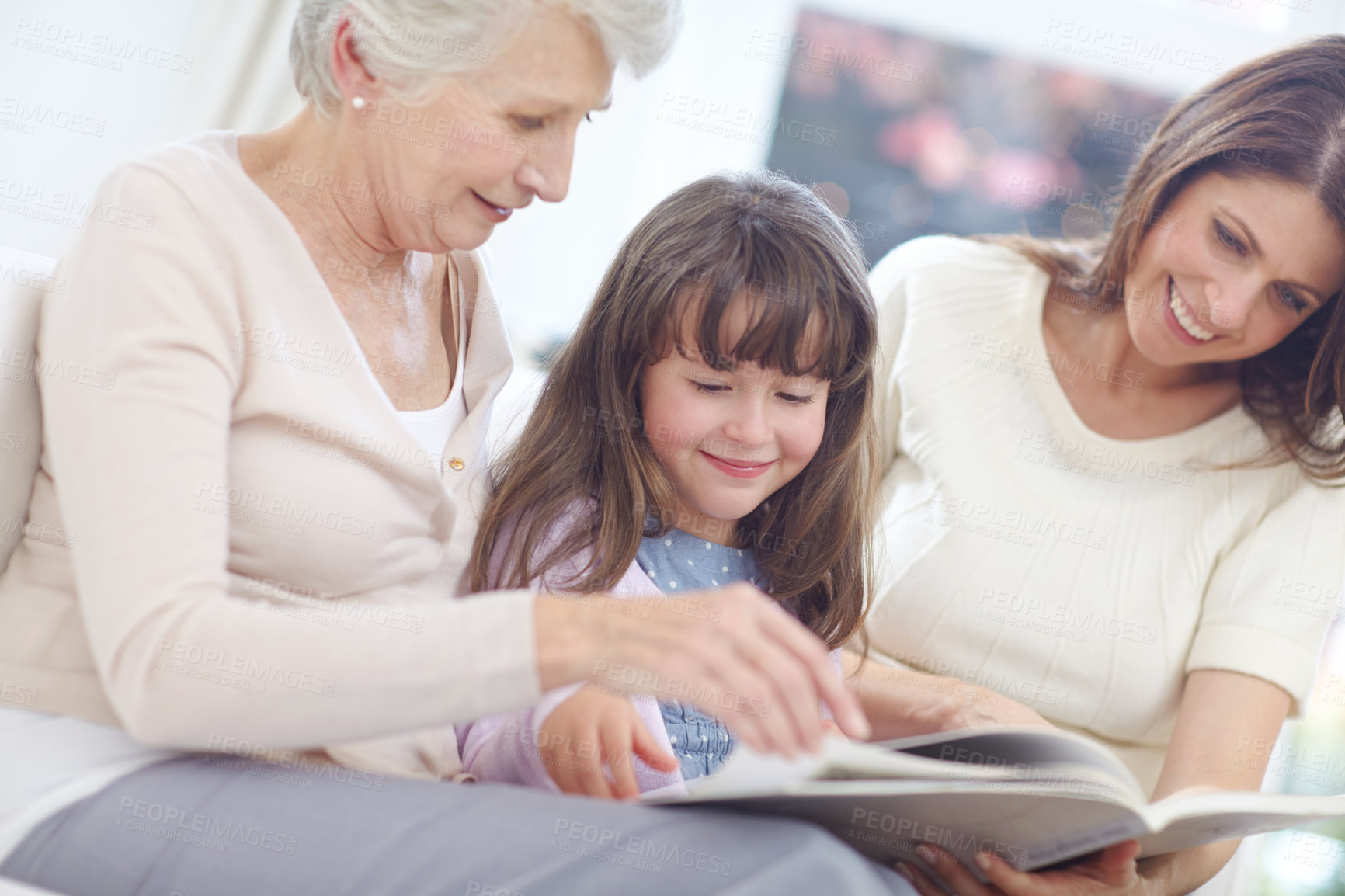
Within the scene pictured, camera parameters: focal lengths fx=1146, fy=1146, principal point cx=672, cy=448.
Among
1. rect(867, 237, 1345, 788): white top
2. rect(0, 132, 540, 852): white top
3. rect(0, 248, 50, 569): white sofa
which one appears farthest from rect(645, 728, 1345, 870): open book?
rect(0, 248, 50, 569): white sofa

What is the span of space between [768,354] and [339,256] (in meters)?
0.47

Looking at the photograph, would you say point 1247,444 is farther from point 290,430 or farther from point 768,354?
point 290,430

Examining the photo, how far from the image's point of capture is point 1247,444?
5.47 ft

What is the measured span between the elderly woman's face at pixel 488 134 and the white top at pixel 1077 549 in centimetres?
78

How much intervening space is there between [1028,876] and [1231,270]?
33.9 inches

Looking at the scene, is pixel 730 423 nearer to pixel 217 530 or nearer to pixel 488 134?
pixel 488 134

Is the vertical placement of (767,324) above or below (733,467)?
above

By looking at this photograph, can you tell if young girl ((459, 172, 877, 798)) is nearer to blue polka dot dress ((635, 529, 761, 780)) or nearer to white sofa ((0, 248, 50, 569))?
blue polka dot dress ((635, 529, 761, 780))

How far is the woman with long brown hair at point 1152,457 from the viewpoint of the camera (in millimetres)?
1488

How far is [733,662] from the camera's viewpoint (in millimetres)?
745

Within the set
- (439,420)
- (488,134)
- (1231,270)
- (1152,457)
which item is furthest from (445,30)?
(1152,457)

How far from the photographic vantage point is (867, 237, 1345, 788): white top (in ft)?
5.15

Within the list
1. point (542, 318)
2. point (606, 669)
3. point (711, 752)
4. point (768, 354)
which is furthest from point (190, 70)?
point (606, 669)

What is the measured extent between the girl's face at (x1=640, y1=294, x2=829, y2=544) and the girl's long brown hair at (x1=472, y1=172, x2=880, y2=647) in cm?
2
